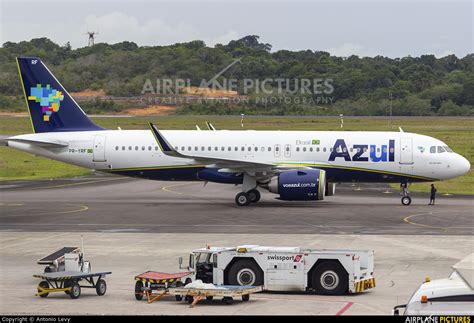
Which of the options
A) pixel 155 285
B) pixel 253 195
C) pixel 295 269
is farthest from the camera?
pixel 253 195

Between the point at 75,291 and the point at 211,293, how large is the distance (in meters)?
4.19

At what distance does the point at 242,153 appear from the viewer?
53344 mm

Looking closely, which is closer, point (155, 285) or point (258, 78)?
point (155, 285)

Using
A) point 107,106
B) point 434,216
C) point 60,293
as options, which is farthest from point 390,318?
point 107,106

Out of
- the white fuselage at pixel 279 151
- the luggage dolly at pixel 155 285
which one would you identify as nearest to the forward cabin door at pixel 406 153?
the white fuselage at pixel 279 151

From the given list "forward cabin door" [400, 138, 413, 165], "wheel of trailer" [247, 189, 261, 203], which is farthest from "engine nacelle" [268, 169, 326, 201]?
"forward cabin door" [400, 138, 413, 165]

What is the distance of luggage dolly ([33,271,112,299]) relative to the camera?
26.9 m

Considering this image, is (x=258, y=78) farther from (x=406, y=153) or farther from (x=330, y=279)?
(x=330, y=279)

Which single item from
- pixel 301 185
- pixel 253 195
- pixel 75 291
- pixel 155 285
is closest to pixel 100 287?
pixel 75 291

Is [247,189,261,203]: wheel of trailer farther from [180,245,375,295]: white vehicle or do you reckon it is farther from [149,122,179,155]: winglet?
[180,245,375,295]: white vehicle

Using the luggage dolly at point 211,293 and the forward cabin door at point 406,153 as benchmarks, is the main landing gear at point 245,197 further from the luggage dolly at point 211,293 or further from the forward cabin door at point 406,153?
the luggage dolly at point 211,293

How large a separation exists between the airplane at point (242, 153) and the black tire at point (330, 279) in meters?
22.3

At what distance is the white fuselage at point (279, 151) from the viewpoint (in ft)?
170

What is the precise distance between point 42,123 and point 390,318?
3925cm
